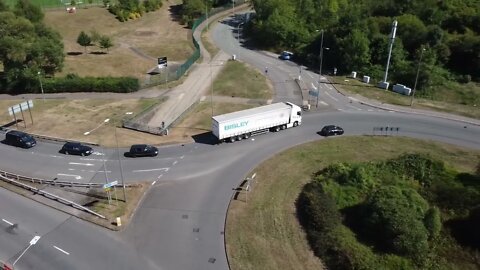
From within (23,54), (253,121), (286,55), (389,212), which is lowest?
(389,212)

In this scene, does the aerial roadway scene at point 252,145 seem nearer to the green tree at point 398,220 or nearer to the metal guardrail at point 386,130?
the green tree at point 398,220

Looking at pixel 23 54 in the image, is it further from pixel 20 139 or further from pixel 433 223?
pixel 433 223

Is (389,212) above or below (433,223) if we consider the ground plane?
above

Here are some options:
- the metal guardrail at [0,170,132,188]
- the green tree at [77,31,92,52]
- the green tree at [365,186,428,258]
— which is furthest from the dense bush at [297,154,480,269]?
the green tree at [77,31,92,52]

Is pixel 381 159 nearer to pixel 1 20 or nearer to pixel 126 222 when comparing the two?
pixel 126 222

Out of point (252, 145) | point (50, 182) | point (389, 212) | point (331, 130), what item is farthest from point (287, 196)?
point (50, 182)

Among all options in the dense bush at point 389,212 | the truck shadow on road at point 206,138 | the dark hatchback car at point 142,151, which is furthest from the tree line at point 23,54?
the dense bush at point 389,212

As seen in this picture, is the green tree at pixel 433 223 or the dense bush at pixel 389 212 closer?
the dense bush at pixel 389 212
